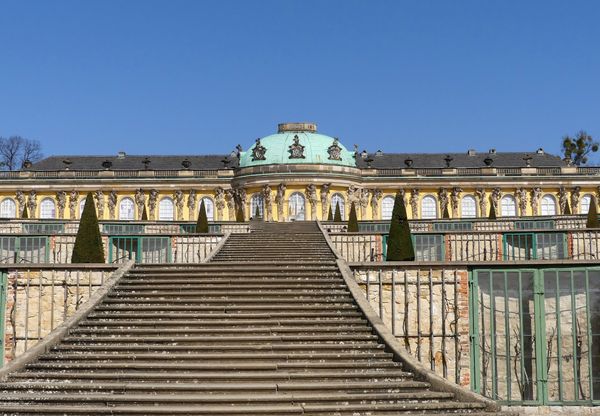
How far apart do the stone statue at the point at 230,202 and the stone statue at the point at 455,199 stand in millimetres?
15135

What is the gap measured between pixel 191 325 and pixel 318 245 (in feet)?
34.3

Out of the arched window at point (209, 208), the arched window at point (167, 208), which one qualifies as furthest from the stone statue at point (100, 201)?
the arched window at point (209, 208)

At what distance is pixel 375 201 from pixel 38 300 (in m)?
42.0

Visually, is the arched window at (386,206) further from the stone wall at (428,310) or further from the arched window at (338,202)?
the stone wall at (428,310)

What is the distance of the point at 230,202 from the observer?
5672 cm

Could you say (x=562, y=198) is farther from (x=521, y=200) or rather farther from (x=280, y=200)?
(x=280, y=200)

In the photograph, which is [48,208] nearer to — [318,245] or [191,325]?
[318,245]

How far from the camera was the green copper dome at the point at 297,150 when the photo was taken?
53.4 meters

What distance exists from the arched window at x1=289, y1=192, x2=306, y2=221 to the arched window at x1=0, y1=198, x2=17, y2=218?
20.2 meters

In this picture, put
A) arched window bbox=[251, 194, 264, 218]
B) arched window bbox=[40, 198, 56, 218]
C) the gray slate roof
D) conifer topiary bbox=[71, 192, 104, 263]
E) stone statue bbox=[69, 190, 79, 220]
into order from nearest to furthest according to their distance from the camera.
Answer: conifer topiary bbox=[71, 192, 104, 263]
arched window bbox=[251, 194, 264, 218]
stone statue bbox=[69, 190, 79, 220]
arched window bbox=[40, 198, 56, 218]
the gray slate roof

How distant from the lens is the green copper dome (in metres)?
53.4

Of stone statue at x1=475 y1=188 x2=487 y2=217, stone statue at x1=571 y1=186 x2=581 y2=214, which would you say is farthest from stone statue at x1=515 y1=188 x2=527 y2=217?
stone statue at x1=571 y1=186 x2=581 y2=214

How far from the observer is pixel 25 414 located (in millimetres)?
11133

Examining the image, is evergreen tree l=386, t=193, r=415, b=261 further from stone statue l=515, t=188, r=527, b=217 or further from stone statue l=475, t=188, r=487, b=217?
stone statue l=515, t=188, r=527, b=217
